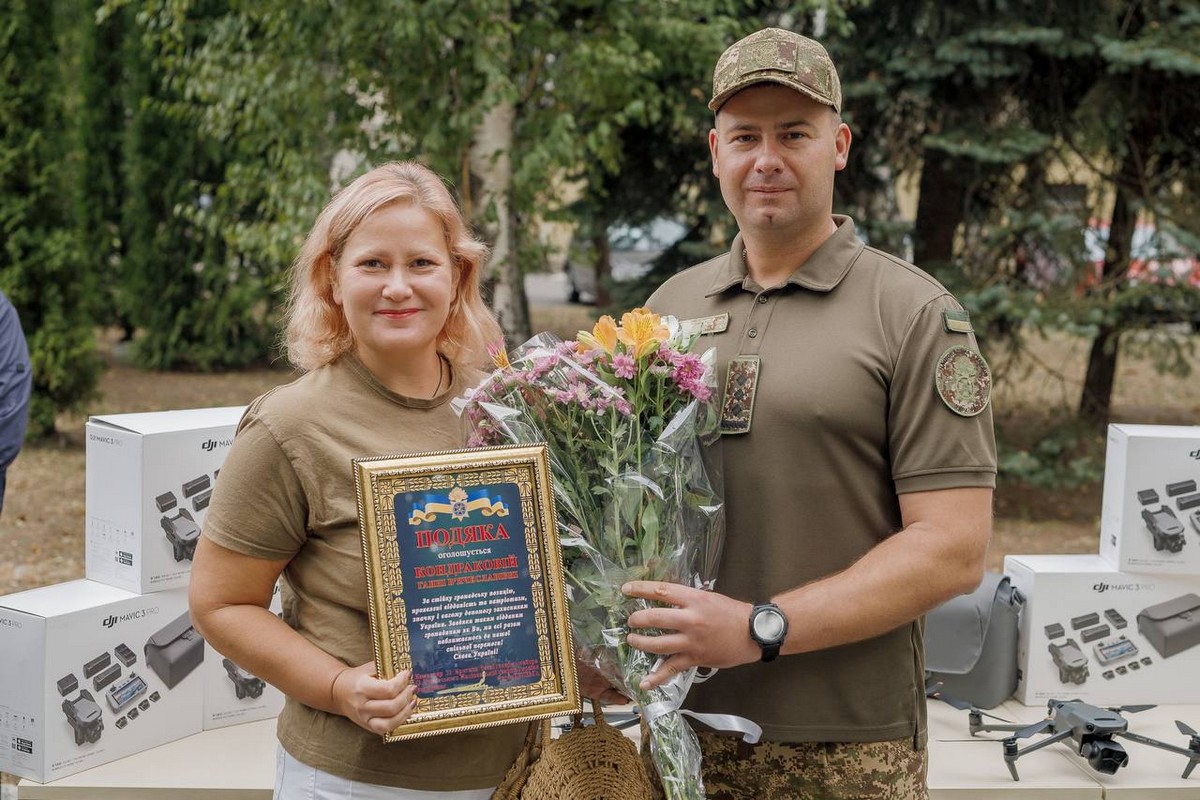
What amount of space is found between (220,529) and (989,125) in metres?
6.53

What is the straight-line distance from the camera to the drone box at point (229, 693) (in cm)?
319

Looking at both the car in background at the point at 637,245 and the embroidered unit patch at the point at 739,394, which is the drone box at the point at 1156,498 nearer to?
the embroidered unit patch at the point at 739,394

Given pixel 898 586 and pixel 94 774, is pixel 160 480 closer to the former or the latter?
pixel 94 774

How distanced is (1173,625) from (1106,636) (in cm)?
19

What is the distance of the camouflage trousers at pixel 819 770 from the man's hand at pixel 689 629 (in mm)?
319

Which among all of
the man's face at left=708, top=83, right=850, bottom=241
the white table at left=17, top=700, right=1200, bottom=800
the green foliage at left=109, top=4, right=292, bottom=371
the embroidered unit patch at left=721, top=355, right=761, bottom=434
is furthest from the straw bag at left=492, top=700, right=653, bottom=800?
the green foliage at left=109, top=4, right=292, bottom=371

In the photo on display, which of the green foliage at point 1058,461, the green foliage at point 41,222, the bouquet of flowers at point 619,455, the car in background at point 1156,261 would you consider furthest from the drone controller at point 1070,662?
the green foliage at point 41,222

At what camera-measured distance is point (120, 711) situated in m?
2.98

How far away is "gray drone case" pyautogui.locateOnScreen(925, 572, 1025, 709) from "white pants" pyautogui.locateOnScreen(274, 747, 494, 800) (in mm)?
1789

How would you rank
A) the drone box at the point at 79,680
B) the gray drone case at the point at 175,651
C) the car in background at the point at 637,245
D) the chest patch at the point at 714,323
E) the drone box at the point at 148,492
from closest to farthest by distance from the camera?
the chest patch at the point at 714,323, the drone box at the point at 79,680, the drone box at the point at 148,492, the gray drone case at the point at 175,651, the car in background at the point at 637,245

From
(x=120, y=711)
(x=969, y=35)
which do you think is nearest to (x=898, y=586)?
(x=120, y=711)

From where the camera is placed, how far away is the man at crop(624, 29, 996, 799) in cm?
197

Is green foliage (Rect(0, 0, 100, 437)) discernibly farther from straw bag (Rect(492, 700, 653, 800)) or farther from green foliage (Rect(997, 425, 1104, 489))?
straw bag (Rect(492, 700, 653, 800))

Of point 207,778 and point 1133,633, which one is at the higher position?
point 1133,633
